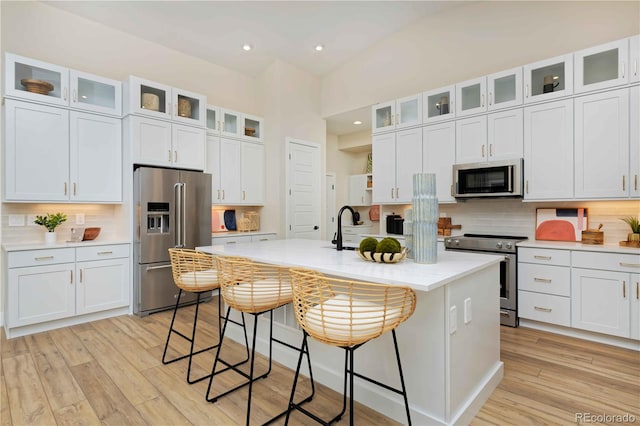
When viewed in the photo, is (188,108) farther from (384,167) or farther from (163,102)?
(384,167)

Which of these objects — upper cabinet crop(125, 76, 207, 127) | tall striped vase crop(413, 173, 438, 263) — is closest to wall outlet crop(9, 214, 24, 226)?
upper cabinet crop(125, 76, 207, 127)

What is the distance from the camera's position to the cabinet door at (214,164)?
4887mm

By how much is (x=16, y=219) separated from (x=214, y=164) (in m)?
2.35

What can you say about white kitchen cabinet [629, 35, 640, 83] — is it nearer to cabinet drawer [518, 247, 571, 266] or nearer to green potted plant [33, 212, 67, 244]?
cabinet drawer [518, 247, 571, 266]

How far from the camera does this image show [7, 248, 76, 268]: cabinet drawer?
3.11m

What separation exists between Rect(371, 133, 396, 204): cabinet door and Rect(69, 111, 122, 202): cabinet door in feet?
11.3

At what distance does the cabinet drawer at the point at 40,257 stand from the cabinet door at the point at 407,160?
13.2 feet

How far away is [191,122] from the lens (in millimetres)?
4398

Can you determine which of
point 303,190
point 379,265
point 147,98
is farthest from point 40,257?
point 303,190

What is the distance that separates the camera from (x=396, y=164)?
4.69 m

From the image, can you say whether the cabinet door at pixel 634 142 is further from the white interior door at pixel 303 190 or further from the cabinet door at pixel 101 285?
the cabinet door at pixel 101 285

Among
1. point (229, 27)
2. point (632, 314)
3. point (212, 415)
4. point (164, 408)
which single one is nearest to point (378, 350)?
point (212, 415)

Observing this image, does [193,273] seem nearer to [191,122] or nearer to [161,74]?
[191,122]

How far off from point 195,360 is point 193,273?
755 millimetres
